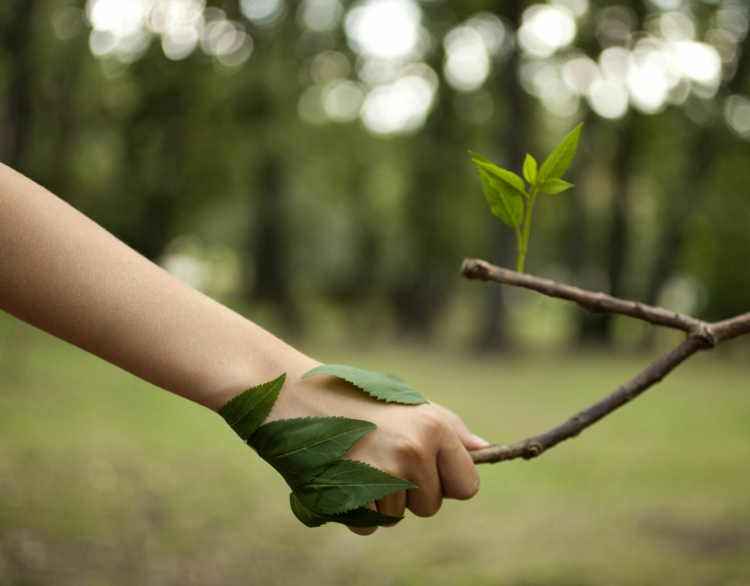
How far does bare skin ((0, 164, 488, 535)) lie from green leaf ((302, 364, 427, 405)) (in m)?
0.02

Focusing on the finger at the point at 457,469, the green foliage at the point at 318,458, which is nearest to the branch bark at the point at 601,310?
the finger at the point at 457,469

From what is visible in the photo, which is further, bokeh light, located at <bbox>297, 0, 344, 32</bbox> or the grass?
bokeh light, located at <bbox>297, 0, 344, 32</bbox>

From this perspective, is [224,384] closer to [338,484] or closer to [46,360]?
[338,484]

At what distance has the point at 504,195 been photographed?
43.9 inches

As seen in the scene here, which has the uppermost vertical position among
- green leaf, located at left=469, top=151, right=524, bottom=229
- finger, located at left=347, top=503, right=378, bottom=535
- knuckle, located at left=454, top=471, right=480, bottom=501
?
green leaf, located at left=469, top=151, right=524, bottom=229

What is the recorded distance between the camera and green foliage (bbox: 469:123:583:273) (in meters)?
1.07

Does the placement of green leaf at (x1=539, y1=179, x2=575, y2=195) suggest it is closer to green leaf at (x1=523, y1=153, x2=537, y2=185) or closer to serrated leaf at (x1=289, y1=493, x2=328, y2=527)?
green leaf at (x1=523, y1=153, x2=537, y2=185)

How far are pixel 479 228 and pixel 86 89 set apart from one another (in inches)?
481

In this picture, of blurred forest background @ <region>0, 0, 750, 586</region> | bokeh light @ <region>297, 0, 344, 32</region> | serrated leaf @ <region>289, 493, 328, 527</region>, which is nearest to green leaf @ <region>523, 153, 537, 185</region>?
serrated leaf @ <region>289, 493, 328, 527</region>

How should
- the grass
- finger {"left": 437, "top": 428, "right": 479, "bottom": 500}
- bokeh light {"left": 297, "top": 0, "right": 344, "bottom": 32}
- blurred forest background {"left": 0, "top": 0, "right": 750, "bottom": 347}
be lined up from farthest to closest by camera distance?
bokeh light {"left": 297, "top": 0, "right": 344, "bottom": 32} → blurred forest background {"left": 0, "top": 0, "right": 750, "bottom": 347} → the grass → finger {"left": 437, "top": 428, "right": 479, "bottom": 500}

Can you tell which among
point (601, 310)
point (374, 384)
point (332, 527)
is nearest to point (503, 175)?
point (601, 310)

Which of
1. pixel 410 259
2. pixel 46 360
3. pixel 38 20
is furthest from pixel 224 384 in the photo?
pixel 410 259

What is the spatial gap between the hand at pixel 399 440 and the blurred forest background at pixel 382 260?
374cm

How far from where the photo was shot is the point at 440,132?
17.1 m
